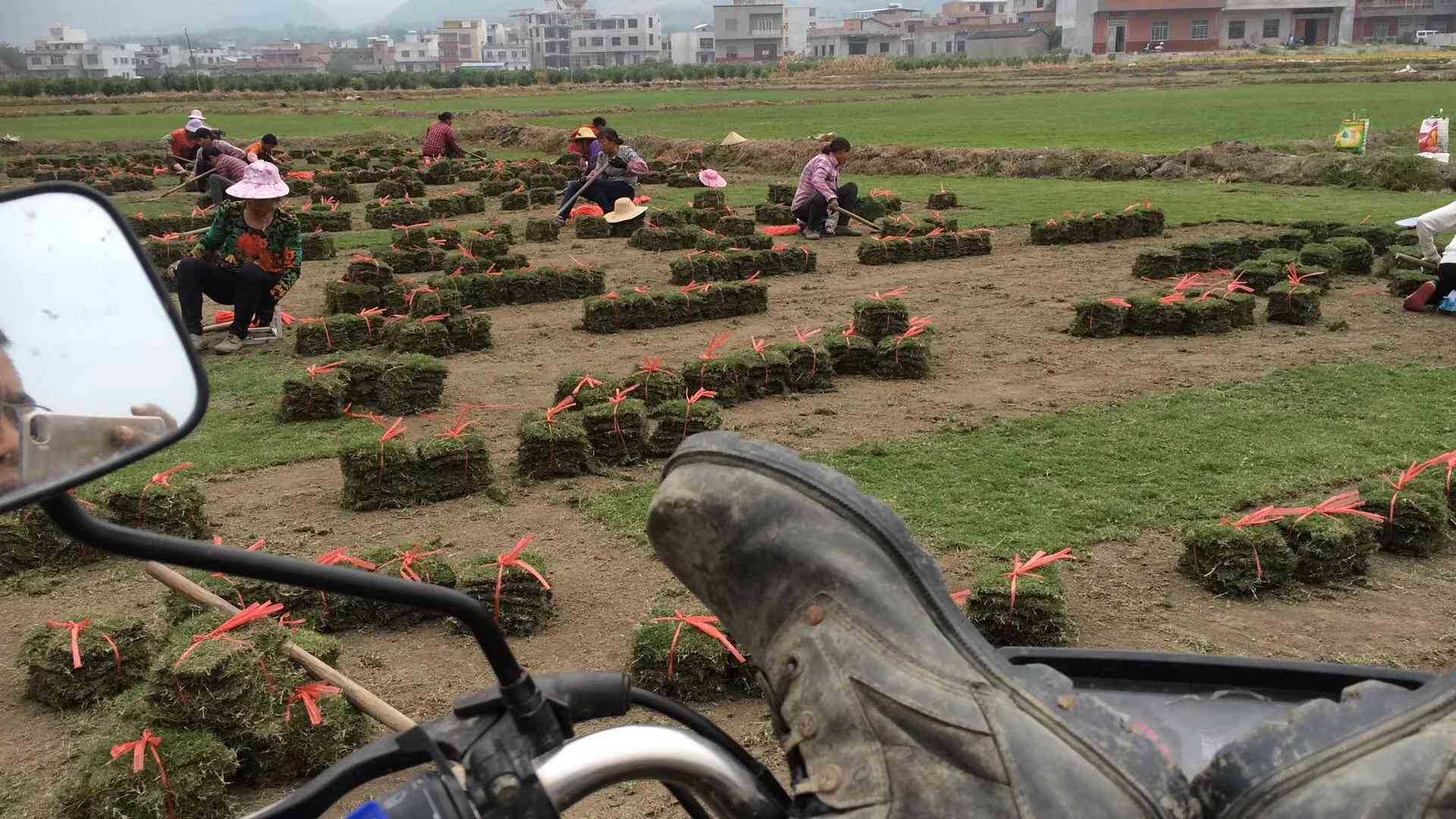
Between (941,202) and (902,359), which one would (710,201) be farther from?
(902,359)

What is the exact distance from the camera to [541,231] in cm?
1670

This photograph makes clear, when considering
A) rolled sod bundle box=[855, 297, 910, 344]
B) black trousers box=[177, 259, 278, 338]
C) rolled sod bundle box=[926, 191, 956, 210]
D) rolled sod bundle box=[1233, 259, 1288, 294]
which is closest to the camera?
rolled sod bundle box=[855, 297, 910, 344]

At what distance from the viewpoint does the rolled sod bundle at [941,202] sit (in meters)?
18.9

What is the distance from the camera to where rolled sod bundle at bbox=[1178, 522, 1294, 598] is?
5.28 m

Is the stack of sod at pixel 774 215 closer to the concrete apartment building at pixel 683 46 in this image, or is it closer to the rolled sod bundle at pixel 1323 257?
the rolled sod bundle at pixel 1323 257

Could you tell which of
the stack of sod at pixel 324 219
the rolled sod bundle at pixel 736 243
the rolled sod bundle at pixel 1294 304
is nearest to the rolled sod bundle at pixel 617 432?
the rolled sod bundle at pixel 1294 304

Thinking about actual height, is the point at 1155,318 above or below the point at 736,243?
below

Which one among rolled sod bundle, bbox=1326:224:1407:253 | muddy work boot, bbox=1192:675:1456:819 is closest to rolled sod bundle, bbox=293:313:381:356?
muddy work boot, bbox=1192:675:1456:819

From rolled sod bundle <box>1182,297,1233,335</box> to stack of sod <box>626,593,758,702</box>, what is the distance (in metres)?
7.20

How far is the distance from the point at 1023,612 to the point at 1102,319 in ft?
20.3

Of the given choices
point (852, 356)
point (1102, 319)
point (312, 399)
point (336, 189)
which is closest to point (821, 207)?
point (1102, 319)

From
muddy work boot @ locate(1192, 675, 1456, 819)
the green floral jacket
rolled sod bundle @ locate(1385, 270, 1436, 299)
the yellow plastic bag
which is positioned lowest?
rolled sod bundle @ locate(1385, 270, 1436, 299)

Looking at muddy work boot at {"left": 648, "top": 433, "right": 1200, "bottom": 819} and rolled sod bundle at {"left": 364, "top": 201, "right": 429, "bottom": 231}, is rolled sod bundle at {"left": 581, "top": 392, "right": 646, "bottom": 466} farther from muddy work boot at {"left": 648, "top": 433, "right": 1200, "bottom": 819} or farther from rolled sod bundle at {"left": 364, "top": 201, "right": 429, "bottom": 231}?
rolled sod bundle at {"left": 364, "top": 201, "right": 429, "bottom": 231}

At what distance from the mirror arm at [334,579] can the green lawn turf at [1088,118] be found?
2698 cm
